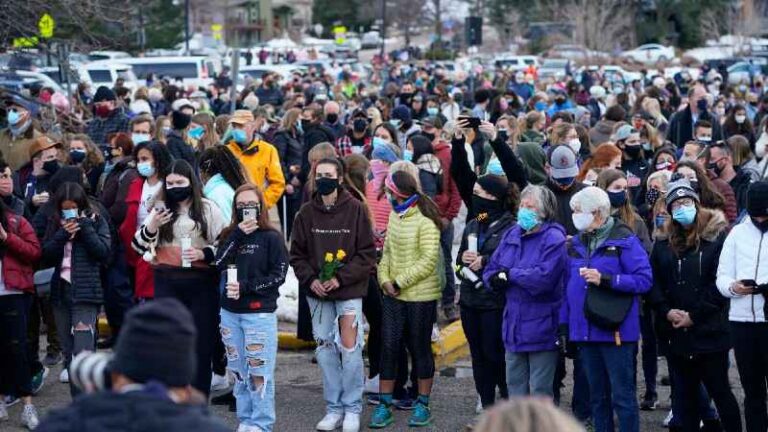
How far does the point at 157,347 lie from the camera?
3.91 m

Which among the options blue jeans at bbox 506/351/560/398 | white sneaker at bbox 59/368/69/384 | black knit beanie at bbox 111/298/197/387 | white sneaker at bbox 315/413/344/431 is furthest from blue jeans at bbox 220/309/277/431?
black knit beanie at bbox 111/298/197/387

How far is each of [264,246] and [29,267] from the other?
1810 mm

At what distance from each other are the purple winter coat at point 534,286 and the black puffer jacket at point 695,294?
24.0 inches

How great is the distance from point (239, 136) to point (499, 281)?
3962mm

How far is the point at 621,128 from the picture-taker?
1250 cm

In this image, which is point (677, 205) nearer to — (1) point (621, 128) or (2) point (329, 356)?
(2) point (329, 356)

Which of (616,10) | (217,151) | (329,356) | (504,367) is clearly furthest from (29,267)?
(616,10)

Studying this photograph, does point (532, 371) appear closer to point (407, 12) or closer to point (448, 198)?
point (448, 198)

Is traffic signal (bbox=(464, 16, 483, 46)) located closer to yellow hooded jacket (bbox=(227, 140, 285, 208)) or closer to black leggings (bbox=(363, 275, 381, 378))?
yellow hooded jacket (bbox=(227, 140, 285, 208))

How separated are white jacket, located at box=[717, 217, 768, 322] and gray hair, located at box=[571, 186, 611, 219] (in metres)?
0.74

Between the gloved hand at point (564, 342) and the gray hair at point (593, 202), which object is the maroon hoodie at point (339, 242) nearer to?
the gloved hand at point (564, 342)

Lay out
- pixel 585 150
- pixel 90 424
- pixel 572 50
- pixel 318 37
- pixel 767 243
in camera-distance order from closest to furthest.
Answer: pixel 90 424 < pixel 767 243 < pixel 585 150 < pixel 572 50 < pixel 318 37

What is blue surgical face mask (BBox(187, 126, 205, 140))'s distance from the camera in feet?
42.7

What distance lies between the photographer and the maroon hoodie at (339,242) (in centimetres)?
905
